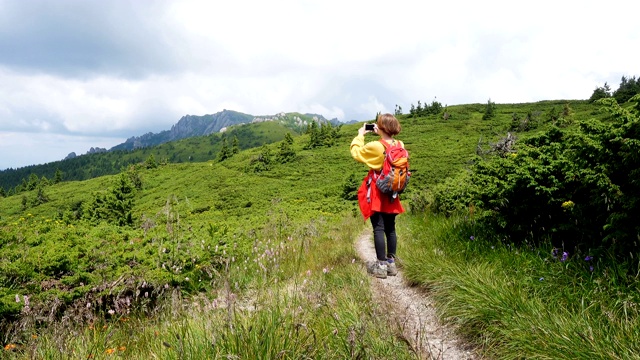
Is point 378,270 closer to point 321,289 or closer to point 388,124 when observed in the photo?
point 321,289

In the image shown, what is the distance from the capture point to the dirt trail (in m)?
2.44

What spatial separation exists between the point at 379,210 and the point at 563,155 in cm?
248

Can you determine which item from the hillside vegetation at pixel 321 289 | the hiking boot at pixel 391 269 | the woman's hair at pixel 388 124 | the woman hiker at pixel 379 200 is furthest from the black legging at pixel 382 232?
the woman's hair at pixel 388 124

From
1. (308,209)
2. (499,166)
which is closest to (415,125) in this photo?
(308,209)

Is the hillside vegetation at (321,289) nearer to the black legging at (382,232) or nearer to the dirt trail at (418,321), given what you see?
the dirt trail at (418,321)

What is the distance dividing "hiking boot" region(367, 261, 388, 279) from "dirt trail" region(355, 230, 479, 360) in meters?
0.08

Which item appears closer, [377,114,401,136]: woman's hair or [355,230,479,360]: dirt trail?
[355,230,479,360]: dirt trail

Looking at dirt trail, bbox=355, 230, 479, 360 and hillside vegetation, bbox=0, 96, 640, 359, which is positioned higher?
hillside vegetation, bbox=0, 96, 640, 359

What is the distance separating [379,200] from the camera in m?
4.65

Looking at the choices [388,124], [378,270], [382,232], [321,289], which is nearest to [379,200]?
[382,232]

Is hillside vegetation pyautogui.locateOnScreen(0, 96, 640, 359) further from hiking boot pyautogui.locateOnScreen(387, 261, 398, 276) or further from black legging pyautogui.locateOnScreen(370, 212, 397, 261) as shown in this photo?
black legging pyautogui.locateOnScreen(370, 212, 397, 261)

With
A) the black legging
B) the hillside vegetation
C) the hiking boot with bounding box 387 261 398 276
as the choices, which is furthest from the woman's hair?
the hiking boot with bounding box 387 261 398 276

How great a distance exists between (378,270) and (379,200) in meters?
0.98

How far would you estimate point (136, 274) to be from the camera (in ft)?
14.1
